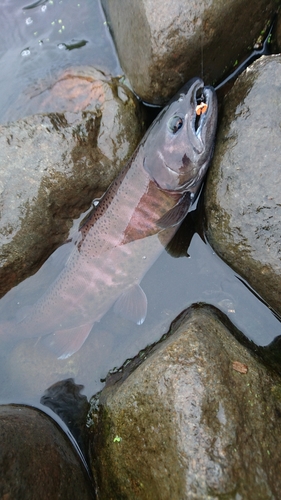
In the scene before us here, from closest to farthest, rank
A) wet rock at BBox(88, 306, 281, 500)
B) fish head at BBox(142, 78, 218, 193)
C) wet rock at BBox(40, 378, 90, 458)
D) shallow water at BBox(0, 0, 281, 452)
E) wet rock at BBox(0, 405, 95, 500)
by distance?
1. wet rock at BBox(88, 306, 281, 500)
2. wet rock at BBox(0, 405, 95, 500)
3. fish head at BBox(142, 78, 218, 193)
4. wet rock at BBox(40, 378, 90, 458)
5. shallow water at BBox(0, 0, 281, 452)

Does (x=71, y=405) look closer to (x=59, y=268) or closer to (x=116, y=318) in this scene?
(x=116, y=318)

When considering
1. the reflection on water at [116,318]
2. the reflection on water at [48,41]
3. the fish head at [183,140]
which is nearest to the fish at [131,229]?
the fish head at [183,140]

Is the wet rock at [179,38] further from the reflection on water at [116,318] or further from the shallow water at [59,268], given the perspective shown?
the reflection on water at [116,318]

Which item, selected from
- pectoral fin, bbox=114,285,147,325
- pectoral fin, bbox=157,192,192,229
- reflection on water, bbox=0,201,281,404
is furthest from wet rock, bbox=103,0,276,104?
pectoral fin, bbox=114,285,147,325

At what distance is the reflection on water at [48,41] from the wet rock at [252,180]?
4.87ft

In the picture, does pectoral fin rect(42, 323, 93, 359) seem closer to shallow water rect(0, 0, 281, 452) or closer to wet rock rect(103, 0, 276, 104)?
shallow water rect(0, 0, 281, 452)

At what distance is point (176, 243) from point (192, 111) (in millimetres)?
1267

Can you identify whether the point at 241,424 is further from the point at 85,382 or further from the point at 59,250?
the point at 59,250

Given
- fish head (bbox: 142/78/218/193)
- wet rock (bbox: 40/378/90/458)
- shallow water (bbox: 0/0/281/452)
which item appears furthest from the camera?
shallow water (bbox: 0/0/281/452)

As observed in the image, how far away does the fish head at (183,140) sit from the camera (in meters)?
3.20

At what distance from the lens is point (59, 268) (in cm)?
383

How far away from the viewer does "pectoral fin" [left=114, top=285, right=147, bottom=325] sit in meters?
3.78

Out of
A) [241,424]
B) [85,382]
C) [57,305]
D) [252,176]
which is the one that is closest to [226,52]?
[252,176]

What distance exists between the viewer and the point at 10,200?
11.2 feet
